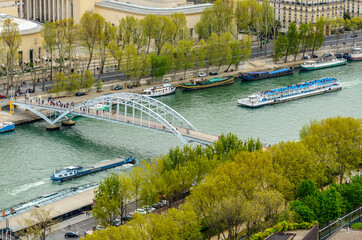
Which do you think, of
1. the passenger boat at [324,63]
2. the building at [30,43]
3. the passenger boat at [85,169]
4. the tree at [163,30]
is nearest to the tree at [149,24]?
the tree at [163,30]

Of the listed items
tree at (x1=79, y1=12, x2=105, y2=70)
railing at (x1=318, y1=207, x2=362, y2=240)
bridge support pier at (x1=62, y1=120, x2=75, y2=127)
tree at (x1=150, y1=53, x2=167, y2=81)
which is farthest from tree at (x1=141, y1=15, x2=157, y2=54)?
railing at (x1=318, y1=207, x2=362, y2=240)

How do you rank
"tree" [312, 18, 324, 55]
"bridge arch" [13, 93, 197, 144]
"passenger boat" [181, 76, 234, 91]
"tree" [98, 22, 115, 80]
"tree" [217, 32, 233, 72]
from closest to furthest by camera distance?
"bridge arch" [13, 93, 197, 144]
"tree" [98, 22, 115, 80]
"passenger boat" [181, 76, 234, 91]
"tree" [217, 32, 233, 72]
"tree" [312, 18, 324, 55]

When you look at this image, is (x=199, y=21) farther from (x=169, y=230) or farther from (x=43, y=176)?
(x=169, y=230)

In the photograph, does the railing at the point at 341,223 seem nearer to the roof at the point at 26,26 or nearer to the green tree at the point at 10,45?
the green tree at the point at 10,45

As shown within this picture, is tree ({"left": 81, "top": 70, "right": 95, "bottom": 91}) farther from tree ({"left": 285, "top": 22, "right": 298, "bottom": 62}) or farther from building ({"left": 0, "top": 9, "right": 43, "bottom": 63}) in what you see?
→ tree ({"left": 285, "top": 22, "right": 298, "bottom": 62})

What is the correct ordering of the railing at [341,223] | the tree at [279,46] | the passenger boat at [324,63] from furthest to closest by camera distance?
the tree at [279,46] → the passenger boat at [324,63] → the railing at [341,223]

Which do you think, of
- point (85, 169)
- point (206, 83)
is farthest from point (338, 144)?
point (206, 83)

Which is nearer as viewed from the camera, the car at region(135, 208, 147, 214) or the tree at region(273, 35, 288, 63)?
the car at region(135, 208, 147, 214)
